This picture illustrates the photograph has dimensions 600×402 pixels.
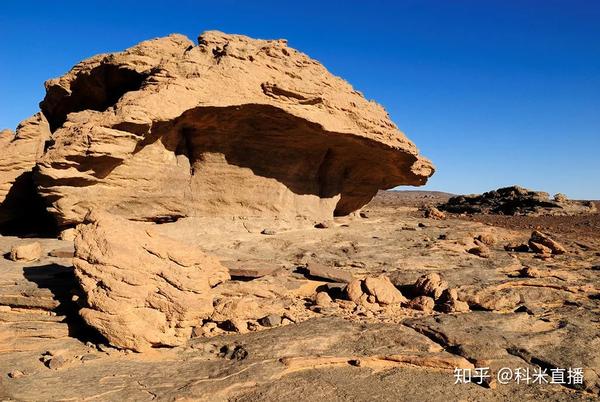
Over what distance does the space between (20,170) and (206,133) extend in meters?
5.05

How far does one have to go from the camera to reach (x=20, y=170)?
11094mm

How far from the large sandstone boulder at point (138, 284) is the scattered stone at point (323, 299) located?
1738mm

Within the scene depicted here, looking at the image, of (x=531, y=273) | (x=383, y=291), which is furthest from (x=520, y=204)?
(x=383, y=291)

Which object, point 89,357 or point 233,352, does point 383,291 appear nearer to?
point 233,352

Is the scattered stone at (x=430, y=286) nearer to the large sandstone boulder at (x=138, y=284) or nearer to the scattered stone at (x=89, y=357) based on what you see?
the large sandstone boulder at (x=138, y=284)

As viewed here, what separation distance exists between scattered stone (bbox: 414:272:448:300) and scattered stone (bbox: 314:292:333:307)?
156 centimetres

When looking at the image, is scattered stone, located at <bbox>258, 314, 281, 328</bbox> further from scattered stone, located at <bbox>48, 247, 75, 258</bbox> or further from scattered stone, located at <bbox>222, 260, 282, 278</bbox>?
scattered stone, located at <bbox>48, 247, 75, 258</bbox>

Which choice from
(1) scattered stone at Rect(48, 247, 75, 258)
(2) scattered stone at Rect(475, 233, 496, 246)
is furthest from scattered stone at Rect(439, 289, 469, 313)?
(1) scattered stone at Rect(48, 247, 75, 258)

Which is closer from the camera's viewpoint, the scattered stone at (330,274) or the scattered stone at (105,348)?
the scattered stone at (105,348)

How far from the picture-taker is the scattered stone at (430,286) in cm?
713

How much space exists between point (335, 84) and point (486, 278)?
6.30 metres

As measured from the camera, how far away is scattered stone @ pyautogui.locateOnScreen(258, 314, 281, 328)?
20.6 ft

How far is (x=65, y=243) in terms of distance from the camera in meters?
9.47

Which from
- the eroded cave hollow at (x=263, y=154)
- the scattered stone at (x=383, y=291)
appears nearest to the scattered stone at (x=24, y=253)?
the eroded cave hollow at (x=263, y=154)
